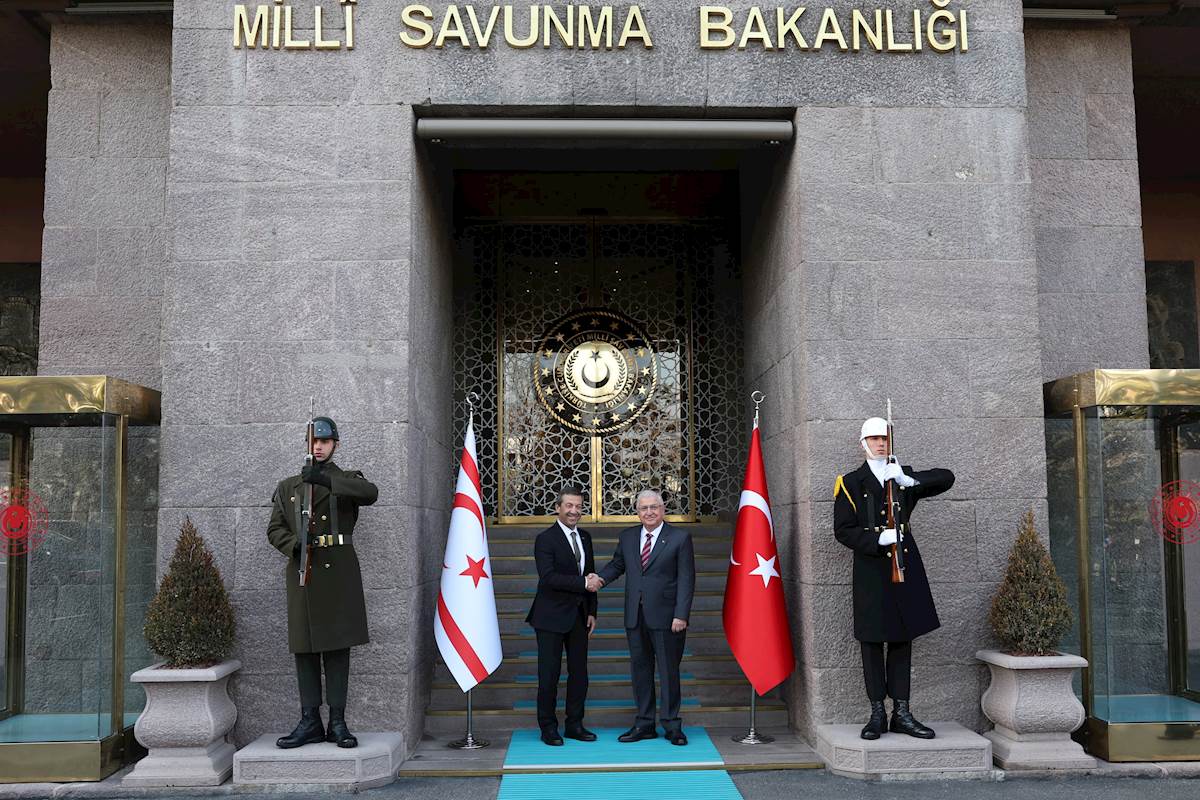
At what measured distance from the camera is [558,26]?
7.72m

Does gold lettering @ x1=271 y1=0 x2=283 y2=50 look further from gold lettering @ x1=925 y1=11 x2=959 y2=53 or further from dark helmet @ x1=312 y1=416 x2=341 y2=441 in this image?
gold lettering @ x1=925 y1=11 x2=959 y2=53

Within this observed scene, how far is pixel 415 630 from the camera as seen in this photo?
297 inches

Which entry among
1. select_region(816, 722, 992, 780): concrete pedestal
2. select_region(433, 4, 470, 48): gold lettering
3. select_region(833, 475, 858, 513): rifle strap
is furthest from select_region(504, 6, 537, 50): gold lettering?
select_region(816, 722, 992, 780): concrete pedestal

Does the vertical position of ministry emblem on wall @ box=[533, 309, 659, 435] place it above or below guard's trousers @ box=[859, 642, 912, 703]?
above

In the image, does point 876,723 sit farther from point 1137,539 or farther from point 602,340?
point 602,340

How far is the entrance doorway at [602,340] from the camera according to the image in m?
10.9

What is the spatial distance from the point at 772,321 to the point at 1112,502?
2834 millimetres

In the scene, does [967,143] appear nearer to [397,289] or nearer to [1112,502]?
[1112,502]

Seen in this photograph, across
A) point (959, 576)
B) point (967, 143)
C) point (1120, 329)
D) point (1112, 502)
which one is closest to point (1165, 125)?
point (1120, 329)

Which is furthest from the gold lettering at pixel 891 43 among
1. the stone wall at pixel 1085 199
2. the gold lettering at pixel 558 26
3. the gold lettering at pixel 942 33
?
the gold lettering at pixel 558 26

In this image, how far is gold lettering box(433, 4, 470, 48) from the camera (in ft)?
25.2

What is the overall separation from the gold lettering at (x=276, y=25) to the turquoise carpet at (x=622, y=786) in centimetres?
521

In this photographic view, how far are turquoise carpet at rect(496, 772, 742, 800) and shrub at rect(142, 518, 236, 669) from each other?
202cm

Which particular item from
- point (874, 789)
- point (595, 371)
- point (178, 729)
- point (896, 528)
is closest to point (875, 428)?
point (896, 528)
